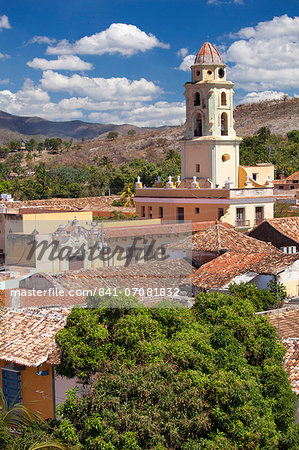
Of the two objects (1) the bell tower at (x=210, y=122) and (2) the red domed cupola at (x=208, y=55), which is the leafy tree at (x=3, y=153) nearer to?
(1) the bell tower at (x=210, y=122)

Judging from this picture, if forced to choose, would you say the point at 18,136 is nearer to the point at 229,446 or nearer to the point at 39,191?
the point at 39,191

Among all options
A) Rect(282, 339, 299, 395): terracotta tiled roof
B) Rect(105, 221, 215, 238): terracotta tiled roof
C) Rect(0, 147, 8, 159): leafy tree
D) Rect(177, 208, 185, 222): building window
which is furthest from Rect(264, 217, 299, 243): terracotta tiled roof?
Rect(0, 147, 8, 159): leafy tree

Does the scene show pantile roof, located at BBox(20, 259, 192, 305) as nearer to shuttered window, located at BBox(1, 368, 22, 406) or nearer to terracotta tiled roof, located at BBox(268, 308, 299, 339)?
terracotta tiled roof, located at BBox(268, 308, 299, 339)

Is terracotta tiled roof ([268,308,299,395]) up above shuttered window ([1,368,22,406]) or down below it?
above

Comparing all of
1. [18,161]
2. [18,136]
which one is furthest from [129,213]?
[18,136]

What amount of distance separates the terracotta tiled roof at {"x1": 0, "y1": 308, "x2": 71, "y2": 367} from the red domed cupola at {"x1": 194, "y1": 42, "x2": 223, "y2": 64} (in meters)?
23.1

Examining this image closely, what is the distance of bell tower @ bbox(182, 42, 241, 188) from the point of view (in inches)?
1287

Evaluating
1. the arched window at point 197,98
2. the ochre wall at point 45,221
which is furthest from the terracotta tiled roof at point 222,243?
the arched window at point 197,98

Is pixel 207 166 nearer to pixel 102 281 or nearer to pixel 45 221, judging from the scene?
pixel 45 221

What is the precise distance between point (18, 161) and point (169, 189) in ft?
240

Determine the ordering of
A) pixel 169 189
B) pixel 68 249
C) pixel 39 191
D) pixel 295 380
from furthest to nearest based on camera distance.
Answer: pixel 39 191 → pixel 169 189 → pixel 68 249 → pixel 295 380

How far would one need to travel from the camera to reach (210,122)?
32688 millimetres

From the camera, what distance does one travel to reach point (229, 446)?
7621 millimetres

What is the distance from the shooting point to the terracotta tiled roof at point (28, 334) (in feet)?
33.5
